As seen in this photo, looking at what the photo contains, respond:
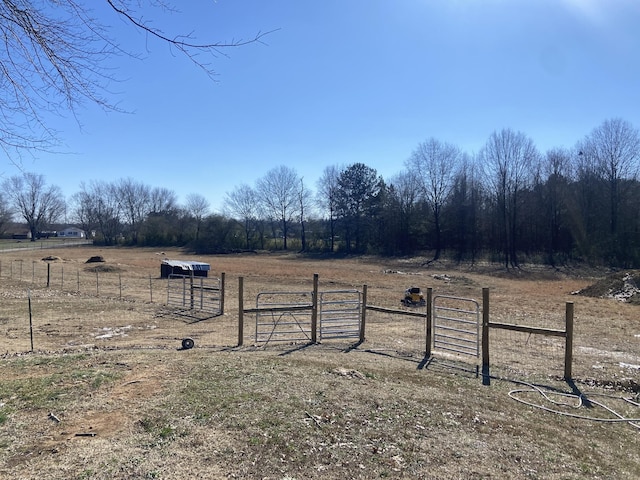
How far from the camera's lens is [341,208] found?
59156mm

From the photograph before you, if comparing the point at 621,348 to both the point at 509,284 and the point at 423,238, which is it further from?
the point at 423,238

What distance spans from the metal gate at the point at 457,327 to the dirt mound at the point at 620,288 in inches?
299

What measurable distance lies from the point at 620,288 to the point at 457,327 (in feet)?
41.5

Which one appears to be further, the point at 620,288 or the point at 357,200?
the point at 357,200

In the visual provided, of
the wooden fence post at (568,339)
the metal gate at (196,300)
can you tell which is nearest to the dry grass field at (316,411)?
the wooden fence post at (568,339)

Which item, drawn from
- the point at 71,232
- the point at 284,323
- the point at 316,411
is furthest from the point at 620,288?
the point at 71,232

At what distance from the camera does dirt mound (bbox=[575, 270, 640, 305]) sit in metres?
19.6

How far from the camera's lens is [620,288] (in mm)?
20438

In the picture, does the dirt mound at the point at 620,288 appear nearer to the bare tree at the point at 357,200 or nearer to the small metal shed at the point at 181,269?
the small metal shed at the point at 181,269

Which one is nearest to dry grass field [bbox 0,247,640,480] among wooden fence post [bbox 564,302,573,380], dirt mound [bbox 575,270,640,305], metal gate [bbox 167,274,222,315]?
wooden fence post [bbox 564,302,573,380]

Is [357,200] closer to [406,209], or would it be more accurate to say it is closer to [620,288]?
[406,209]

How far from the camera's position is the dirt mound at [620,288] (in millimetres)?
19562

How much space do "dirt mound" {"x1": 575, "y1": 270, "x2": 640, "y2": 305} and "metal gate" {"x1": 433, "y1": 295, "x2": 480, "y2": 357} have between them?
758 centimetres

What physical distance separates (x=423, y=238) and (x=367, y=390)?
155 feet
